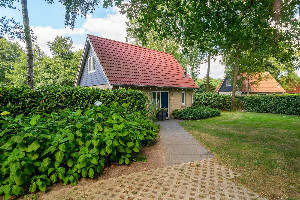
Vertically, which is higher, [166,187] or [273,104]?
[273,104]

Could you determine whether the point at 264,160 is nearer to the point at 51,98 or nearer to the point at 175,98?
the point at 51,98

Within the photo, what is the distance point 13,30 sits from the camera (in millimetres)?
8656

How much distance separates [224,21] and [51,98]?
7.13 m

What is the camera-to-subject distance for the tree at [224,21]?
5211mm

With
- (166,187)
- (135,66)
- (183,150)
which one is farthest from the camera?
(135,66)

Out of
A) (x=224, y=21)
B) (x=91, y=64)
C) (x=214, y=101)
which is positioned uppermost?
(x=91, y=64)

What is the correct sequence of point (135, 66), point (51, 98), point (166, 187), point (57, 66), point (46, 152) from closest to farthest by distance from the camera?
point (46, 152) < point (166, 187) < point (51, 98) < point (135, 66) < point (57, 66)

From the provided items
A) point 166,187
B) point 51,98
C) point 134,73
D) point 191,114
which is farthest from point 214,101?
point 166,187

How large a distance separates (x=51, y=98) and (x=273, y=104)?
69.1 ft

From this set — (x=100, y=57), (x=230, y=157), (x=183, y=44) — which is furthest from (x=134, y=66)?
(x=230, y=157)

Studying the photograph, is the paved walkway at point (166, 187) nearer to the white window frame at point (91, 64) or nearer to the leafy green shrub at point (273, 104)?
the white window frame at point (91, 64)

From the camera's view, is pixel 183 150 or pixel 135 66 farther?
pixel 135 66

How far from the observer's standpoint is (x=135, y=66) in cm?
1365

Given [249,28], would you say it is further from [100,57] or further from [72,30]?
[100,57]
